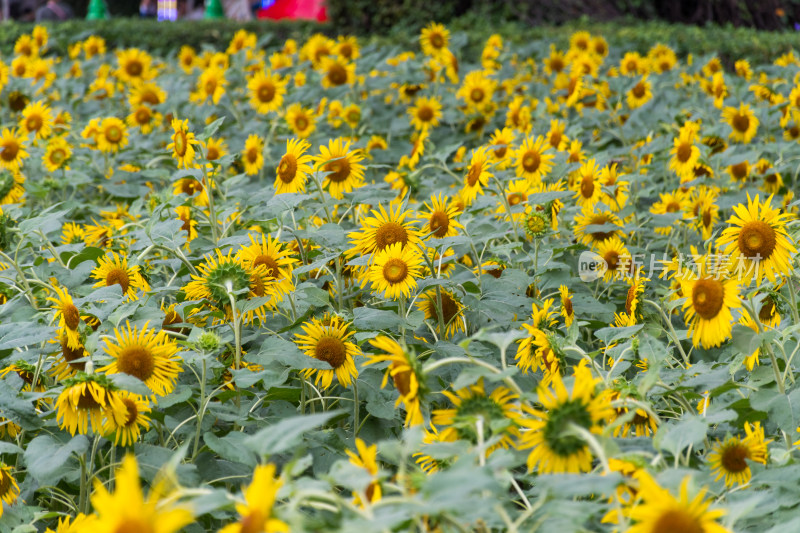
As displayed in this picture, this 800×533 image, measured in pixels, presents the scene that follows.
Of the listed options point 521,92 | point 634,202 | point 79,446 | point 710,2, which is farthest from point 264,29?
point 79,446

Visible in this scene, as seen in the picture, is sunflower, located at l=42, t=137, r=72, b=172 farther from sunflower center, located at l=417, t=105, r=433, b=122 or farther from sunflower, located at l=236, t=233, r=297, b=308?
sunflower, located at l=236, t=233, r=297, b=308

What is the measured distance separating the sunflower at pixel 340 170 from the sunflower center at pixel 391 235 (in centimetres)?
57

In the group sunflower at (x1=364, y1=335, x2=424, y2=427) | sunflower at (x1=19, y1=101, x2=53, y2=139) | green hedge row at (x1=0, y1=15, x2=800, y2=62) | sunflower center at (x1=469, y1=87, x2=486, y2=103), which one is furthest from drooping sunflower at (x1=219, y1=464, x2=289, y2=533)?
green hedge row at (x1=0, y1=15, x2=800, y2=62)

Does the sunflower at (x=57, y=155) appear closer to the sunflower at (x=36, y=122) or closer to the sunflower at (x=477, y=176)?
the sunflower at (x=36, y=122)

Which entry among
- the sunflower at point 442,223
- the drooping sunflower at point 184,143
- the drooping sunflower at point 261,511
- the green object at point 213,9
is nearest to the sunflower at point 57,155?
the drooping sunflower at point 184,143

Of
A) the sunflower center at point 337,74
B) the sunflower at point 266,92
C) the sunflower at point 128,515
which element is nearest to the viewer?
the sunflower at point 128,515

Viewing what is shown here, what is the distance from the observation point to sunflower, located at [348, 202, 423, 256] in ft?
6.77

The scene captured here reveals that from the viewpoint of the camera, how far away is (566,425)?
1.21m

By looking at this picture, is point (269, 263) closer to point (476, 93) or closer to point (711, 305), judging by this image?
point (711, 305)

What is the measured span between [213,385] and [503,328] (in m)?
0.78

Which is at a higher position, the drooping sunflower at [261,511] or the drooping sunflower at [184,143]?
the drooping sunflower at [184,143]

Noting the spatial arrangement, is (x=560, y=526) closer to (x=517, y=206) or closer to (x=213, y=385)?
(x=213, y=385)

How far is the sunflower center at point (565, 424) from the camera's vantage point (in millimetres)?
1212

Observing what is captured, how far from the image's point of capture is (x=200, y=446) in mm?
1840
